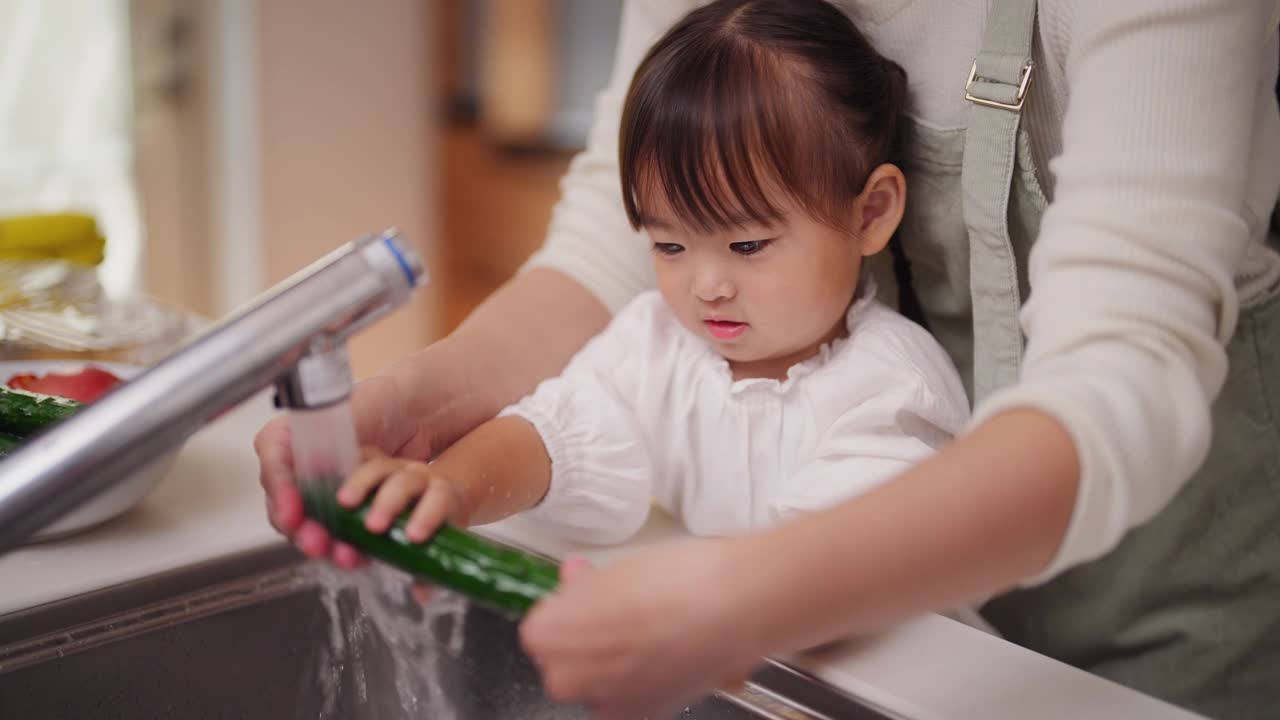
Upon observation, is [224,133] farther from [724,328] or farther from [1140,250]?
[1140,250]

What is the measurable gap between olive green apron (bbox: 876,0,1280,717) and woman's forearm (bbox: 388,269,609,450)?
11.1 inches

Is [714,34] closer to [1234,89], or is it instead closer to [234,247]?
[1234,89]

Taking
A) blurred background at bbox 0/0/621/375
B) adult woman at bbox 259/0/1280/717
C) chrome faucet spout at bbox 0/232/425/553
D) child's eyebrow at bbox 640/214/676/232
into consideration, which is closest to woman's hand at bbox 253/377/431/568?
adult woman at bbox 259/0/1280/717

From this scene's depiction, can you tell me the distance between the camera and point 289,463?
635mm

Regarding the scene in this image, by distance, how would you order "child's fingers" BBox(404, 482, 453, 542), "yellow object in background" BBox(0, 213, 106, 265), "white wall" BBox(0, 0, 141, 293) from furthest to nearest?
1. "white wall" BBox(0, 0, 141, 293)
2. "yellow object in background" BBox(0, 213, 106, 265)
3. "child's fingers" BBox(404, 482, 453, 542)

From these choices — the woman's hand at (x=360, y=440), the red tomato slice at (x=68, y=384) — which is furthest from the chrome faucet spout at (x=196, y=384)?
the red tomato slice at (x=68, y=384)

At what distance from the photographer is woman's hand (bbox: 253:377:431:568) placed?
22.7 inches

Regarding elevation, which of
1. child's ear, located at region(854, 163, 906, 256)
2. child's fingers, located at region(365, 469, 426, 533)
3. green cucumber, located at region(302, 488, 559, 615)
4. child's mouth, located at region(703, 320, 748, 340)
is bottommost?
green cucumber, located at region(302, 488, 559, 615)

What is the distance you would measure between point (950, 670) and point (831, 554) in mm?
203

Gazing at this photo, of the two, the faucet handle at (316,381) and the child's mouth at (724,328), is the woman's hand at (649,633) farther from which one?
the child's mouth at (724,328)

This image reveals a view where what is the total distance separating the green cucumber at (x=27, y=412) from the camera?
0.79 m

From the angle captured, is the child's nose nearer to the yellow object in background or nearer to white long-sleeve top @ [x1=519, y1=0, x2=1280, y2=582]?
white long-sleeve top @ [x1=519, y1=0, x2=1280, y2=582]

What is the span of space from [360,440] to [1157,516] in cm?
53

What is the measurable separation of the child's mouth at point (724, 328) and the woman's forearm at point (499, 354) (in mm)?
182
